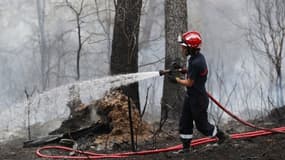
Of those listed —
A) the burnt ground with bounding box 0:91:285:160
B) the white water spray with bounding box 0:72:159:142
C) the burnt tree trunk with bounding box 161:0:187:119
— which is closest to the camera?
the burnt ground with bounding box 0:91:285:160

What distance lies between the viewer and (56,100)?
1134 cm

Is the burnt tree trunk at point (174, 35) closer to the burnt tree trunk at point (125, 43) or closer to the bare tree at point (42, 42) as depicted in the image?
the burnt tree trunk at point (125, 43)

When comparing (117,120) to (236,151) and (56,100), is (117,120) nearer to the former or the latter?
(236,151)

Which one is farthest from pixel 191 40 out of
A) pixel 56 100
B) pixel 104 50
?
pixel 104 50

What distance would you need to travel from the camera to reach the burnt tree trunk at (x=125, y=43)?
8305mm

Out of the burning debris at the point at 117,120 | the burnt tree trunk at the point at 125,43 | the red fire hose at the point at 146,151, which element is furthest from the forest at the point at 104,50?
the red fire hose at the point at 146,151

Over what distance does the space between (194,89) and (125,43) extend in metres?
2.73

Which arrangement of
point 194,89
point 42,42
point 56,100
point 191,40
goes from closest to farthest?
point 191,40 < point 194,89 < point 56,100 < point 42,42

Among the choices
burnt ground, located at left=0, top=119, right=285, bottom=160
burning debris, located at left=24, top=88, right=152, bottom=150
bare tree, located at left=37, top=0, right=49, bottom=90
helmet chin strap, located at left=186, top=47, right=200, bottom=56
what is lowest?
burnt ground, located at left=0, top=119, right=285, bottom=160

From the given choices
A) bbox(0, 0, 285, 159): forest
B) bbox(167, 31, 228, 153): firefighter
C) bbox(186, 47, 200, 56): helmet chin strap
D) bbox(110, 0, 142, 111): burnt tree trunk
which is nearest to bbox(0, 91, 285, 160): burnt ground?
bbox(167, 31, 228, 153): firefighter

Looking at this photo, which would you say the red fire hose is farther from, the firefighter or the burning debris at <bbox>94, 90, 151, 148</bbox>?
the burning debris at <bbox>94, 90, 151, 148</bbox>

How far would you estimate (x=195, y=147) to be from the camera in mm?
6598

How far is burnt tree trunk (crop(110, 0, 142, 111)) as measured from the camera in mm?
8305

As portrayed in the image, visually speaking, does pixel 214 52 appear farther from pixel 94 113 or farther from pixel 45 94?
pixel 94 113
